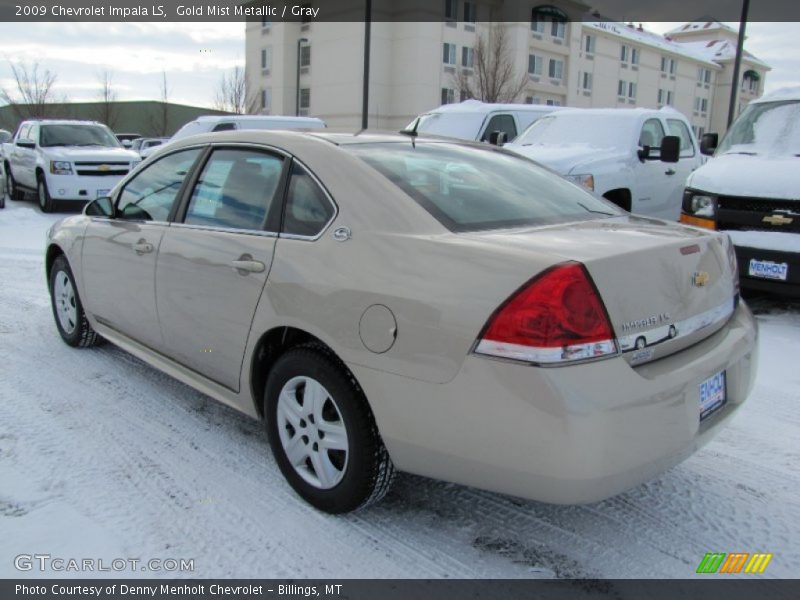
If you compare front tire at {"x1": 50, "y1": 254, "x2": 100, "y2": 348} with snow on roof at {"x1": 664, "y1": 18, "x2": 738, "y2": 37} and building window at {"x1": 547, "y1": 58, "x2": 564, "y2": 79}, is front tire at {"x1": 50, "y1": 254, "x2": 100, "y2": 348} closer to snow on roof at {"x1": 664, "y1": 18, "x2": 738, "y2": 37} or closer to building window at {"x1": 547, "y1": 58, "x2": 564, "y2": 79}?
building window at {"x1": 547, "y1": 58, "x2": 564, "y2": 79}

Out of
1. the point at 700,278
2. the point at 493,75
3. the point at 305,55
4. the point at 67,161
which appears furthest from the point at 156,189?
the point at 305,55

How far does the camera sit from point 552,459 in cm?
227

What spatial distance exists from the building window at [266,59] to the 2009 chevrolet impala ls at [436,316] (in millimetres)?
50736

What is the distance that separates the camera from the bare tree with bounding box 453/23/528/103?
37.7 m

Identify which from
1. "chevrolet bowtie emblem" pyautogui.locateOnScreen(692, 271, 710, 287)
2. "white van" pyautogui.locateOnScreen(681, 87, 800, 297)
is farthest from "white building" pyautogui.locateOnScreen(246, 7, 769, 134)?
"chevrolet bowtie emblem" pyautogui.locateOnScreen(692, 271, 710, 287)

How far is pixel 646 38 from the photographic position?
5797 centimetres

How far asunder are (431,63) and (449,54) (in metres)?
1.80

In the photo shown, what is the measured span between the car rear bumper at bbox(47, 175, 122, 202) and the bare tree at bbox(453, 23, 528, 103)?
1018 inches

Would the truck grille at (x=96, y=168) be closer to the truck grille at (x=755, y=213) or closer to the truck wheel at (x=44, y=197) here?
the truck wheel at (x=44, y=197)

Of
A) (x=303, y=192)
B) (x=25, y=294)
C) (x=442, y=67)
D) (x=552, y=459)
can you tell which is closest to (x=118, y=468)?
(x=303, y=192)

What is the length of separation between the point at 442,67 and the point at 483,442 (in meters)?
45.8

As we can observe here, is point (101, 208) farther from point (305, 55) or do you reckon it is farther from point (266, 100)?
point (266, 100)

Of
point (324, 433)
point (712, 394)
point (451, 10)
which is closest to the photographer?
point (712, 394)

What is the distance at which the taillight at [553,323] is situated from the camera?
2287 millimetres
